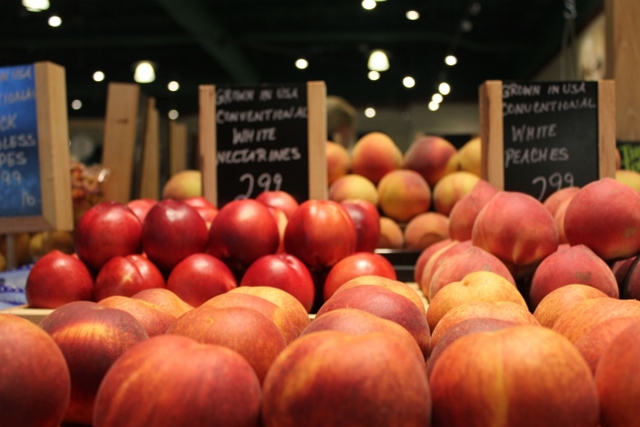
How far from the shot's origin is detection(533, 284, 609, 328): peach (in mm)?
1110

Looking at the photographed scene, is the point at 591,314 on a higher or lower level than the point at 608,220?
lower

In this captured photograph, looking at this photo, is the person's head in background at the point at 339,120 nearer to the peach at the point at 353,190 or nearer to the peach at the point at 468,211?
the peach at the point at 353,190

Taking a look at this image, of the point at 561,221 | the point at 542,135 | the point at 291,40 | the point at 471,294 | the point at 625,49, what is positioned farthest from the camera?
the point at 291,40

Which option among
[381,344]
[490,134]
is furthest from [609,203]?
[381,344]

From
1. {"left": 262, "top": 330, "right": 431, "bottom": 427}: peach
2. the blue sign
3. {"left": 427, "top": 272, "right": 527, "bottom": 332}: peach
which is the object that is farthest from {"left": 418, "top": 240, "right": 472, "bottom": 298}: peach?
the blue sign

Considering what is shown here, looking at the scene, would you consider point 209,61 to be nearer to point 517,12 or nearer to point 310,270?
point 517,12

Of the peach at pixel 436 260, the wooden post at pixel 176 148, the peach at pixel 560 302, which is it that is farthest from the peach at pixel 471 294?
the wooden post at pixel 176 148

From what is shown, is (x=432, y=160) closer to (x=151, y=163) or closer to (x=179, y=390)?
(x=151, y=163)

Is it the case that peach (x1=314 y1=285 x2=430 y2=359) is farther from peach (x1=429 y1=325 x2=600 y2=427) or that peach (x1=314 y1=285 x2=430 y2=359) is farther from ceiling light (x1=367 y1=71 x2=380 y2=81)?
ceiling light (x1=367 y1=71 x2=380 y2=81)

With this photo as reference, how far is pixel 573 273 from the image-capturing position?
4.65ft

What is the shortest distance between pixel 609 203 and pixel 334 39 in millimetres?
10200

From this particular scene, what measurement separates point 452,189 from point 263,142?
98 cm

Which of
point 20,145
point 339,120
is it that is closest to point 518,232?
point 20,145

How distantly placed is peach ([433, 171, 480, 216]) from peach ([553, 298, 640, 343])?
1828 mm
